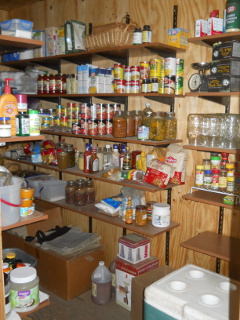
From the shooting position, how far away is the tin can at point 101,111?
9.77 ft

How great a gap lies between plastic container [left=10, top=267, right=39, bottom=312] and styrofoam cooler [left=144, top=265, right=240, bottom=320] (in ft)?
2.18

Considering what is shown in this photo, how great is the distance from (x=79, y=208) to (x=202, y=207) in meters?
1.13

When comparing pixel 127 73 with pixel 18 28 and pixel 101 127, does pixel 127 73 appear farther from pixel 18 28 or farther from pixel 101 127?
pixel 18 28

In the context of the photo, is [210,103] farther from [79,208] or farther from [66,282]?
[66,282]

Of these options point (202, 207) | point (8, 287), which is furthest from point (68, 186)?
point (8, 287)

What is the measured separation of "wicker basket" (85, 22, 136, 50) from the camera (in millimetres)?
2666

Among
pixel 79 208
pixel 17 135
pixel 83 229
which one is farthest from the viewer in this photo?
pixel 83 229

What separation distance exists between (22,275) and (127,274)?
41.6 inches

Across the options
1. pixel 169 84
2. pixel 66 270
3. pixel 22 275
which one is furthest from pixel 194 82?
pixel 66 270

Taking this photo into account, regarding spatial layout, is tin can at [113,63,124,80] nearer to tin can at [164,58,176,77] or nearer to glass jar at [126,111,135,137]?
glass jar at [126,111,135,137]

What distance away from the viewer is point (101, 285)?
2.84m

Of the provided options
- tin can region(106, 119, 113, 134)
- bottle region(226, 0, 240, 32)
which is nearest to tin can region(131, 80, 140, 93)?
tin can region(106, 119, 113, 134)

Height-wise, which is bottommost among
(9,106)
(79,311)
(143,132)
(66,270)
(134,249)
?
(79,311)

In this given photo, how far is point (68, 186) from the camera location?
10.9 ft
